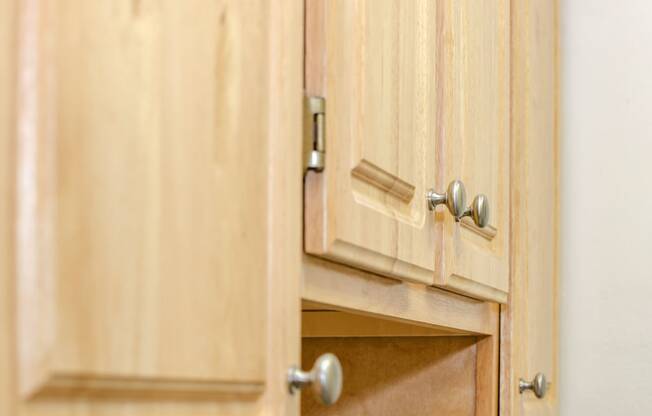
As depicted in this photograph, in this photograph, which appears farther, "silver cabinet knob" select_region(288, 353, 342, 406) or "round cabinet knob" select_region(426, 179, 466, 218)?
"round cabinet knob" select_region(426, 179, 466, 218)

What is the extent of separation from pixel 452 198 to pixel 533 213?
44cm

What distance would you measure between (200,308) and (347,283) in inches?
9.7

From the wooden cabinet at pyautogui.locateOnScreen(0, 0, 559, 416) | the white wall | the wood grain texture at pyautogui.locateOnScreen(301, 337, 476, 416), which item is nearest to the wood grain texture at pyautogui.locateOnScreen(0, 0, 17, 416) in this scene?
the wooden cabinet at pyautogui.locateOnScreen(0, 0, 559, 416)

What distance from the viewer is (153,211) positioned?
414 mm

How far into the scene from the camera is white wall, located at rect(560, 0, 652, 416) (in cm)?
140

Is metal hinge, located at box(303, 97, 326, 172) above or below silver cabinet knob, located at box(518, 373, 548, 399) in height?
above

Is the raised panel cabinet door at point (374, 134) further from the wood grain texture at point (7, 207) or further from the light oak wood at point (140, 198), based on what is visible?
the wood grain texture at point (7, 207)

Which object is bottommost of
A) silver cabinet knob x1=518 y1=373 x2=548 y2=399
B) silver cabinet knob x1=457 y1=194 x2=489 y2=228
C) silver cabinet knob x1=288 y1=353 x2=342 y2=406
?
silver cabinet knob x1=518 y1=373 x2=548 y2=399

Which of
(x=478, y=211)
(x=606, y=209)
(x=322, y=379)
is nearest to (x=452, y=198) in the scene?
(x=478, y=211)

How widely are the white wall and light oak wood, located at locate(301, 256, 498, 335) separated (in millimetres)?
366

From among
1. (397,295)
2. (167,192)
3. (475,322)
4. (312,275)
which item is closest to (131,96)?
(167,192)

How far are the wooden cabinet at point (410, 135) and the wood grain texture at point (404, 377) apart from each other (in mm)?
100

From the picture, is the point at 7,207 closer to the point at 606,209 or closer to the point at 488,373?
the point at 488,373

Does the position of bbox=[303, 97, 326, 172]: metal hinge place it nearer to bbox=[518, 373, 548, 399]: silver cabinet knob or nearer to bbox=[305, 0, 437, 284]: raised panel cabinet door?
bbox=[305, 0, 437, 284]: raised panel cabinet door
